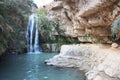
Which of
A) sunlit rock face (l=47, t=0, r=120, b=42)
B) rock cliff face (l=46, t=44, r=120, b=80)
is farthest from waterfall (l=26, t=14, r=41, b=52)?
rock cliff face (l=46, t=44, r=120, b=80)

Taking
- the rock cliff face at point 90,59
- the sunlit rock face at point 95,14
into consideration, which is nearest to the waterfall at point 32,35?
the sunlit rock face at point 95,14

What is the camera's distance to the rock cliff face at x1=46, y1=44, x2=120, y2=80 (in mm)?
11712

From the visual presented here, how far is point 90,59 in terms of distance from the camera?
1675 cm

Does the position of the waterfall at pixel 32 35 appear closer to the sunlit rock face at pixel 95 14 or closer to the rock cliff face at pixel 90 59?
the sunlit rock face at pixel 95 14

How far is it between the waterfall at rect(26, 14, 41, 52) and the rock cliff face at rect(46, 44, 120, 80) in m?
10.2

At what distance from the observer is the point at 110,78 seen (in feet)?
34.8

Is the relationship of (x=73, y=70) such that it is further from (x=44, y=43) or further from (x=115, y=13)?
(x=44, y=43)

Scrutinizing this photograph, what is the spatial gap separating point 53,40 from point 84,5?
14.1m

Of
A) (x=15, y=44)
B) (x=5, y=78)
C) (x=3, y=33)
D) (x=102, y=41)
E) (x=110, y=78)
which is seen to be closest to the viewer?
(x=110, y=78)

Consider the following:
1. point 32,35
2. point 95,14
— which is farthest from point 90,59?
point 32,35

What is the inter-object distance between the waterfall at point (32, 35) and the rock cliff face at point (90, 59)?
10.2 meters

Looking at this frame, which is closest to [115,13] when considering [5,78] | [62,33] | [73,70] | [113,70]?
[73,70]

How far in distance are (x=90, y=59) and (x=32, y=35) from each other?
15.1 metres

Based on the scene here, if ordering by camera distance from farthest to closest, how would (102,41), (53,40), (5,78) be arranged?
(53,40)
(102,41)
(5,78)
